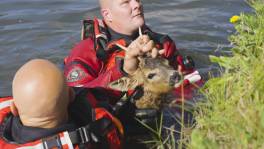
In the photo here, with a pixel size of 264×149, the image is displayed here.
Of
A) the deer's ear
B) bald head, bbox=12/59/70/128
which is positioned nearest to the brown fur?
the deer's ear

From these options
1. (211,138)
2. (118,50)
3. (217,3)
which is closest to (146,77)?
(118,50)

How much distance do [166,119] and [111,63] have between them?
2.77 ft

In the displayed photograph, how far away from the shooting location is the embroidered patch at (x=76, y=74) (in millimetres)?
5125

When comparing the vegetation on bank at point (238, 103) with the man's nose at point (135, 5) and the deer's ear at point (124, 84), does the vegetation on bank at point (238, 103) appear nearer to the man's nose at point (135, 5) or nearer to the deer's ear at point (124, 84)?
the deer's ear at point (124, 84)

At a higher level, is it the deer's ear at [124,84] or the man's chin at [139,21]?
the man's chin at [139,21]

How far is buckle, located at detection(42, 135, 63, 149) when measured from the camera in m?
3.54

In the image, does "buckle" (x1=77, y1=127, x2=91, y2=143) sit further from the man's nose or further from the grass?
the man's nose

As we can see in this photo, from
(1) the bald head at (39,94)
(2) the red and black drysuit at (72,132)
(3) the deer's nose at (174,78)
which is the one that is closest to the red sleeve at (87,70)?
(3) the deer's nose at (174,78)

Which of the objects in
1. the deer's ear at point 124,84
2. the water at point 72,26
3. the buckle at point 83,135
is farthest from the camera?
the water at point 72,26

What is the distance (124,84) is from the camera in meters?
4.61

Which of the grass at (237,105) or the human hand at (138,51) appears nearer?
the grass at (237,105)

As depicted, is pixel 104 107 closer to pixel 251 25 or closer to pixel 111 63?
pixel 111 63

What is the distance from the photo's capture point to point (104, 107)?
4.45 meters

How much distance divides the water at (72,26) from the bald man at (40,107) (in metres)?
2.90
